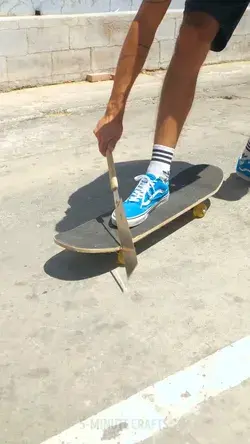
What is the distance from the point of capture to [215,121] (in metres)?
4.72

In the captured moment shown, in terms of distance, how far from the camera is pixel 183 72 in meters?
2.80

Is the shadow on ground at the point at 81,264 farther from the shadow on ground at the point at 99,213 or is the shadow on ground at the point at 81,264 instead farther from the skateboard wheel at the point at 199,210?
the skateboard wheel at the point at 199,210

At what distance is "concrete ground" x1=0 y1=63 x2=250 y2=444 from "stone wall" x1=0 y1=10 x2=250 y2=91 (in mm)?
2008

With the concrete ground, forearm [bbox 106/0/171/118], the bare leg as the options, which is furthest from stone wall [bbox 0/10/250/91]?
forearm [bbox 106/0/171/118]

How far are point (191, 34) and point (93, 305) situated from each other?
53.3 inches

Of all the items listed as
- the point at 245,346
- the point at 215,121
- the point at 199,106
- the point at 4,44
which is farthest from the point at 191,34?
the point at 4,44

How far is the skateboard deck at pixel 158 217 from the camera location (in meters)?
2.47

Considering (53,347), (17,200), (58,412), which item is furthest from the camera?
(17,200)

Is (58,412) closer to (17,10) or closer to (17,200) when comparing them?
(17,200)

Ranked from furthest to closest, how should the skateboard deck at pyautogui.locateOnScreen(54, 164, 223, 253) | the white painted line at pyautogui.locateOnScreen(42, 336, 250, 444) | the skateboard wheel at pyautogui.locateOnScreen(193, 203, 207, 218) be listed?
the skateboard wheel at pyautogui.locateOnScreen(193, 203, 207, 218), the skateboard deck at pyautogui.locateOnScreen(54, 164, 223, 253), the white painted line at pyautogui.locateOnScreen(42, 336, 250, 444)

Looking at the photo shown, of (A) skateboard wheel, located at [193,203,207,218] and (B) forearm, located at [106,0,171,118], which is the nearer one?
(B) forearm, located at [106,0,171,118]

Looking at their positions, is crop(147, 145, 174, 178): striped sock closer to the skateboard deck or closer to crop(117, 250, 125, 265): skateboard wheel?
the skateboard deck

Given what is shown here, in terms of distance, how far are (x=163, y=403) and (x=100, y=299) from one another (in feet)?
2.03

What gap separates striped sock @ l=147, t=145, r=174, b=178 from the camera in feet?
9.21
